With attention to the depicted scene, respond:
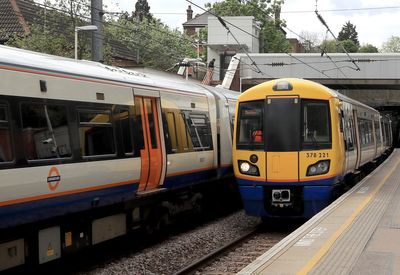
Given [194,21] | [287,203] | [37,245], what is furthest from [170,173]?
[194,21]

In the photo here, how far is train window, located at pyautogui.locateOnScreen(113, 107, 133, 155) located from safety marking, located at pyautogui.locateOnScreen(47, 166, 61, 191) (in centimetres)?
176

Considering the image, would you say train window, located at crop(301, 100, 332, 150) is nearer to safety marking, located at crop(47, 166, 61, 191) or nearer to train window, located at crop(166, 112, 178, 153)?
train window, located at crop(166, 112, 178, 153)

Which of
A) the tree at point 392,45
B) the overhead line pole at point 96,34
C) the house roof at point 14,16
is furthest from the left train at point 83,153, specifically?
the tree at point 392,45

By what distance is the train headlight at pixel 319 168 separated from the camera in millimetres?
10688

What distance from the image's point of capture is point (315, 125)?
10984 millimetres

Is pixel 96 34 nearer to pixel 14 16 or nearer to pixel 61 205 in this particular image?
pixel 61 205

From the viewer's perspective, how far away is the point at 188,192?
11727 mm

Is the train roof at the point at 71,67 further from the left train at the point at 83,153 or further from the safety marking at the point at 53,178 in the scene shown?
the safety marking at the point at 53,178

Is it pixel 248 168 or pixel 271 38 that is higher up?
pixel 271 38

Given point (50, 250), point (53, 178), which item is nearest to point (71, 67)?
point (53, 178)

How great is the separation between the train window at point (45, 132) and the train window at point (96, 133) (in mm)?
374

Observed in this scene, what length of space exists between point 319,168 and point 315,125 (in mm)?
881

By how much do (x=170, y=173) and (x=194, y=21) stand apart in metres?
79.4

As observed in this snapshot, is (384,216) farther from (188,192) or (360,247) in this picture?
(188,192)
